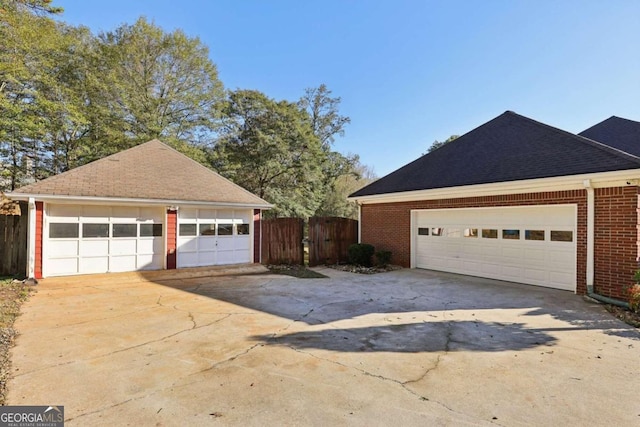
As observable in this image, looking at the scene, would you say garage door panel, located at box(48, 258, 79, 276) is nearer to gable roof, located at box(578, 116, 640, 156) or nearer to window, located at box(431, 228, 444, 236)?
window, located at box(431, 228, 444, 236)

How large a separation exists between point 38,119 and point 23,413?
18364 millimetres

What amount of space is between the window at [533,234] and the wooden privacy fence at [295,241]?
675 centimetres

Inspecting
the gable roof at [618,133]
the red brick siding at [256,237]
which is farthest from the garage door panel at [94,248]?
the gable roof at [618,133]

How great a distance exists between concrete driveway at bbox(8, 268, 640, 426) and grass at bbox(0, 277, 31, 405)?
13 centimetres

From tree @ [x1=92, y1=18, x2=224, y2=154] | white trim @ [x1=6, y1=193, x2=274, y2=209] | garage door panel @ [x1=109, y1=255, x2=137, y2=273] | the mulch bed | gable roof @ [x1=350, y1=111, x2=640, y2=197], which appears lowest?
the mulch bed

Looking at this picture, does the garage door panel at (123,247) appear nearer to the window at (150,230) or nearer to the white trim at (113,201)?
the window at (150,230)

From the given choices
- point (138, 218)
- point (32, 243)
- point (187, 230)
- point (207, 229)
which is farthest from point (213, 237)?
point (32, 243)

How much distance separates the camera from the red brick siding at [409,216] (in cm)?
785

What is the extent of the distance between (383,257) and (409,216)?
1.77 m

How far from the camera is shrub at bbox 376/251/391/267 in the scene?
12.1 m

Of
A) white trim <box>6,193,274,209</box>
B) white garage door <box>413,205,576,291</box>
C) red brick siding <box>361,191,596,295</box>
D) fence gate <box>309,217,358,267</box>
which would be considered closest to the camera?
red brick siding <box>361,191,596,295</box>

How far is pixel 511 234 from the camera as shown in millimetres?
→ 9430

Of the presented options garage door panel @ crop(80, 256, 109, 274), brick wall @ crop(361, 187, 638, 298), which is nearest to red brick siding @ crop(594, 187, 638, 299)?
brick wall @ crop(361, 187, 638, 298)

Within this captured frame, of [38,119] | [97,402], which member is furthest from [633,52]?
[38,119]
